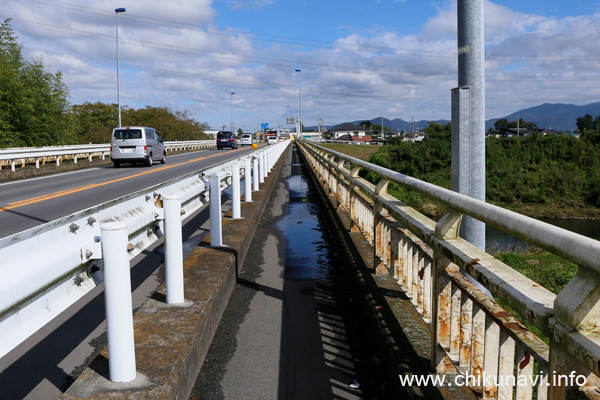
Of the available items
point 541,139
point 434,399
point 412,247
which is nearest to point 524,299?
point 434,399

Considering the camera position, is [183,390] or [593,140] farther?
[593,140]

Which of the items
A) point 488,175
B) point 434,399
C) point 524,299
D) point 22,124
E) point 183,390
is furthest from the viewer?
point 488,175

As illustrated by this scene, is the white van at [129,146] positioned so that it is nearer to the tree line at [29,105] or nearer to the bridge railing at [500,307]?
the tree line at [29,105]

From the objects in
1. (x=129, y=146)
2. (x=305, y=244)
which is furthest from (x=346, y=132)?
(x=305, y=244)

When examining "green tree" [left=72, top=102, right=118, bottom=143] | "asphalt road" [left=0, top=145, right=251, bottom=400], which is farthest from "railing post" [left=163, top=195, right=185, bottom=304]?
"green tree" [left=72, top=102, right=118, bottom=143]

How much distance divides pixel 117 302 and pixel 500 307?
193 cm

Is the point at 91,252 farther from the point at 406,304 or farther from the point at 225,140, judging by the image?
the point at 225,140

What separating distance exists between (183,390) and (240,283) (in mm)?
2899

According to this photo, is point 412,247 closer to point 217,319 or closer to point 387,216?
point 387,216

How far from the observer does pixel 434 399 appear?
2.92m

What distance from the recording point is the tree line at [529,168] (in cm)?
4566

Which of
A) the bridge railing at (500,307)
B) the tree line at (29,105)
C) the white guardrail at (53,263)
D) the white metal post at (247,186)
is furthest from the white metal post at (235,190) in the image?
the tree line at (29,105)

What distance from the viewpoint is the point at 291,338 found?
15.2 ft

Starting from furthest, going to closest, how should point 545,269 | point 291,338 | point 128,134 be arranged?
point 128,134 < point 545,269 < point 291,338
